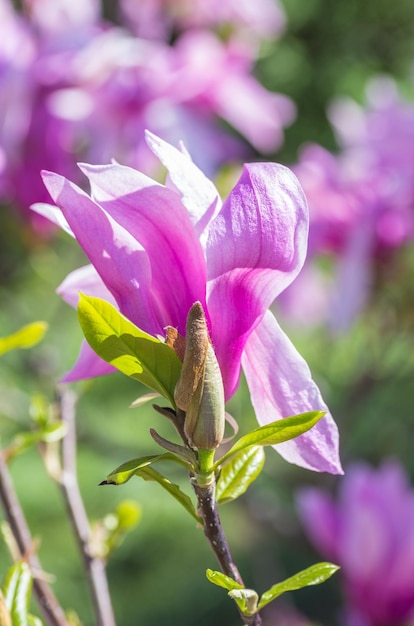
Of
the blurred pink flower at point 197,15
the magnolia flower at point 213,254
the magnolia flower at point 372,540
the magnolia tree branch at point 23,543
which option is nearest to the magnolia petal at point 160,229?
the magnolia flower at point 213,254

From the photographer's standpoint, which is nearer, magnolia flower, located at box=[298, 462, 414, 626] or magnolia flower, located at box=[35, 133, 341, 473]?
magnolia flower, located at box=[35, 133, 341, 473]

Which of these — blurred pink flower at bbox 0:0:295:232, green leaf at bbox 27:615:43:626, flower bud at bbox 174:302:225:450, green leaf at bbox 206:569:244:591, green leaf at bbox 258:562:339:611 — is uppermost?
blurred pink flower at bbox 0:0:295:232

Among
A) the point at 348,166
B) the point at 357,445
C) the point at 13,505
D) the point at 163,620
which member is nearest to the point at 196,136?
the point at 348,166

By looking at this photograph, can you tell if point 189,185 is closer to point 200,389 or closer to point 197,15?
point 200,389

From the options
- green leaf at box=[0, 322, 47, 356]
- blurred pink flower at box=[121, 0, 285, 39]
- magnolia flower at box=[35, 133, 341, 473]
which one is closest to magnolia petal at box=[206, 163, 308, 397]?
magnolia flower at box=[35, 133, 341, 473]

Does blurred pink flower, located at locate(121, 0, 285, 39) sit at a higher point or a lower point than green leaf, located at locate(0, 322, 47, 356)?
higher

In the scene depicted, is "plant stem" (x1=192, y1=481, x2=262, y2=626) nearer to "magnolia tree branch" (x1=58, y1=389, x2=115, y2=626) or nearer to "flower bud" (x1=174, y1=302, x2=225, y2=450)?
"flower bud" (x1=174, y1=302, x2=225, y2=450)

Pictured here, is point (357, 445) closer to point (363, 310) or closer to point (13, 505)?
point (363, 310)
